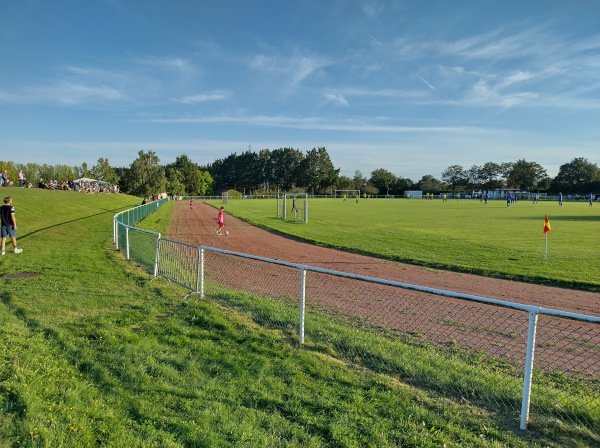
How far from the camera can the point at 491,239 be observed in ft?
61.3

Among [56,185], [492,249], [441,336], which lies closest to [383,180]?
[56,185]

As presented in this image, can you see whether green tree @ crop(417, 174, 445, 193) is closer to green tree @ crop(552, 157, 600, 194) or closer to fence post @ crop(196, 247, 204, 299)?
green tree @ crop(552, 157, 600, 194)

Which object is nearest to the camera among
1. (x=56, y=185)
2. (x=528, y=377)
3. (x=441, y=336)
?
(x=528, y=377)

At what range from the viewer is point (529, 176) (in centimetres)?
12544

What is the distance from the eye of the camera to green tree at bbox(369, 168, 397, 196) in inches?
5167

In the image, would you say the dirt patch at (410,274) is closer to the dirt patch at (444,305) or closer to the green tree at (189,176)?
the dirt patch at (444,305)

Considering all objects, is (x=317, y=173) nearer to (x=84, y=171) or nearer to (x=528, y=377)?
(x=84, y=171)

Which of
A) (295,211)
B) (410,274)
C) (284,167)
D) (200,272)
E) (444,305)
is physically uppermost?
(284,167)

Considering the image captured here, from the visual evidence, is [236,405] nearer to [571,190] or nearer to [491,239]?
[491,239]

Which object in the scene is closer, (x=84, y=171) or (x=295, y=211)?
(x=295, y=211)

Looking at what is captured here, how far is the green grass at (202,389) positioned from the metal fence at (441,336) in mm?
111

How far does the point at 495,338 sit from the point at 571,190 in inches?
4547

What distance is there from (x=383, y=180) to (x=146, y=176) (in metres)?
78.7

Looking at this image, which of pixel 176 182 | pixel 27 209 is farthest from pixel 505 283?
pixel 176 182
